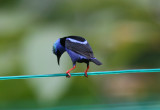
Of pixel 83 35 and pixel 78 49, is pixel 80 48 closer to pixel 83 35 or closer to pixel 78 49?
pixel 78 49

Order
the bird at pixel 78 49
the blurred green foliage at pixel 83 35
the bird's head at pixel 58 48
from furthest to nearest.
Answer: the blurred green foliage at pixel 83 35 → the bird's head at pixel 58 48 → the bird at pixel 78 49

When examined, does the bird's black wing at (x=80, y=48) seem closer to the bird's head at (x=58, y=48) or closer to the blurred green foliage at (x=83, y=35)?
the bird's head at (x=58, y=48)

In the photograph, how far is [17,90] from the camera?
225 inches

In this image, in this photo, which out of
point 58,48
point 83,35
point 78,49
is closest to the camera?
point 78,49

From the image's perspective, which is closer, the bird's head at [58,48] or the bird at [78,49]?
the bird at [78,49]

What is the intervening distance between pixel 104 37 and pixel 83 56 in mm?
1711

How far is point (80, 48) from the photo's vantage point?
15.6 feet

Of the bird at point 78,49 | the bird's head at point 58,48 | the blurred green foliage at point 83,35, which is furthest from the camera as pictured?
the blurred green foliage at point 83,35

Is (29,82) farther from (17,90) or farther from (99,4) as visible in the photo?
(99,4)

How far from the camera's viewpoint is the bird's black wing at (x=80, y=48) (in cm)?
464

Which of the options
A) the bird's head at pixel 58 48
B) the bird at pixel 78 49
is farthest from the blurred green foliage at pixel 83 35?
the bird at pixel 78 49

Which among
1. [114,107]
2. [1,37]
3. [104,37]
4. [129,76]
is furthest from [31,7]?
[114,107]

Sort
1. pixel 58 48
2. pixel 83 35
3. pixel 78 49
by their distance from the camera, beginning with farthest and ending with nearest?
pixel 83 35 < pixel 58 48 < pixel 78 49

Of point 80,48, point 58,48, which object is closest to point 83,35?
point 58,48
